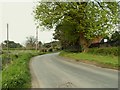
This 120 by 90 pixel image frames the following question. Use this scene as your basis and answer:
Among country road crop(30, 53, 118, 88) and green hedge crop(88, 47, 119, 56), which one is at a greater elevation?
green hedge crop(88, 47, 119, 56)

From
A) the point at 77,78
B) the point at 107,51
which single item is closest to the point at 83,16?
the point at 107,51

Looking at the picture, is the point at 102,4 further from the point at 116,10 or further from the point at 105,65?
the point at 105,65

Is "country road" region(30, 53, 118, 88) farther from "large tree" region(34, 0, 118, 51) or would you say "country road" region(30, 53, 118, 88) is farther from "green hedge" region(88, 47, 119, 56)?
"large tree" region(34, 0, 118, 51)

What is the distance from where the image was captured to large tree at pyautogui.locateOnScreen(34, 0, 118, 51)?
34963 mm

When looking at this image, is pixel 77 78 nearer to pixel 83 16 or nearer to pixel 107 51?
pixel 107 51

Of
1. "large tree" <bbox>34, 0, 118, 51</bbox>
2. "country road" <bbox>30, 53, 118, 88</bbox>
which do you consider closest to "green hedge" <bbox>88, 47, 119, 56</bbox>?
"large tree" <bbox>34, 0, 118, 51</bbox>

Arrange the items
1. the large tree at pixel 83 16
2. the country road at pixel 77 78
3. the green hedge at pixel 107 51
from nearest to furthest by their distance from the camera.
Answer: the country road at pixel 77 78, the green hedge at pixel 107 51, the large tree at pixel 83 16

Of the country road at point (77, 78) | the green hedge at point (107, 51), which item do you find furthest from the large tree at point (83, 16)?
the country road at point (77, 78)

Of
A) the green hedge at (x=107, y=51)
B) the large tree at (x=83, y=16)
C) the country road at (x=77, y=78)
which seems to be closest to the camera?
the country road at (x=77, y=78)

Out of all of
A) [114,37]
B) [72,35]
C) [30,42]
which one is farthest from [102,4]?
[30,42]

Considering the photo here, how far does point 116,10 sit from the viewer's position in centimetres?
3675

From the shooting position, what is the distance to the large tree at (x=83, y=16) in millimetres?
34963

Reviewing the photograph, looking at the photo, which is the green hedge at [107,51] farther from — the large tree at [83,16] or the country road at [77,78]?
the country road at [77,78]

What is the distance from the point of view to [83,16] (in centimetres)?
3622
